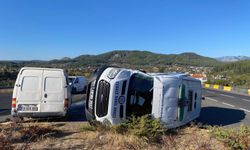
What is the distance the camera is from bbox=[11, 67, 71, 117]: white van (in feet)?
33.4

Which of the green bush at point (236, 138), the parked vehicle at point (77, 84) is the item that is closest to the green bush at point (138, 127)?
the green bush at point (236, 138)

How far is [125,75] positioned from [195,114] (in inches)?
146

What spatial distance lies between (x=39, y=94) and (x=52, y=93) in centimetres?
44

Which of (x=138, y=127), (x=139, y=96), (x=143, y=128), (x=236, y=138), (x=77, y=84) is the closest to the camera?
(x=236, y=138)

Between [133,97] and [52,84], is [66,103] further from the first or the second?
[133,97]

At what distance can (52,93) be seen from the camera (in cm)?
1032

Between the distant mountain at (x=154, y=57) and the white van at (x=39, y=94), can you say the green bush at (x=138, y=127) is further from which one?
the distant mountain at (x=154, y=57)

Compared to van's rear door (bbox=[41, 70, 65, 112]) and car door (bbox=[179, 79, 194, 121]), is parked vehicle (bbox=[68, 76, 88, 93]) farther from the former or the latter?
car door (bbox=[179, 79, 194, 121])

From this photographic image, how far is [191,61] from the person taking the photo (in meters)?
144

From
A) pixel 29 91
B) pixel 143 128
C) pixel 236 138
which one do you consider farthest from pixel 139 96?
pixel 29 91

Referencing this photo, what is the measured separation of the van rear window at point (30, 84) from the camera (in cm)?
1024

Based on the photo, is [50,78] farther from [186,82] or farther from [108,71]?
[186,82]

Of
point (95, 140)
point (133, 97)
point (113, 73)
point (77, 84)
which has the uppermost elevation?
point (113, 73)

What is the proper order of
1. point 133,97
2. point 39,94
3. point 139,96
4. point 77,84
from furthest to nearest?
point 77,84 → point 39,94 → point 139,96 → point 133,97
